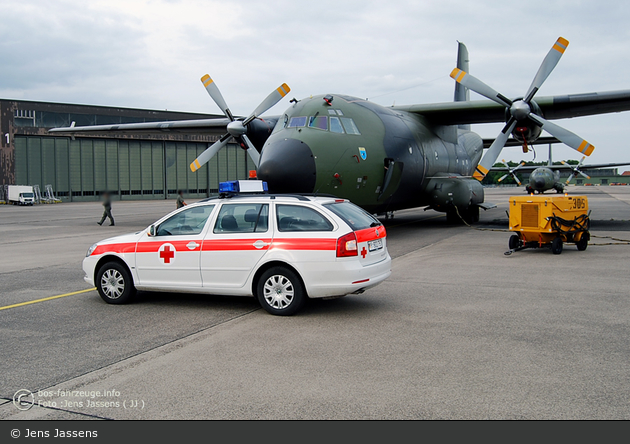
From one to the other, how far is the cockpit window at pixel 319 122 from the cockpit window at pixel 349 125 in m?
0.63

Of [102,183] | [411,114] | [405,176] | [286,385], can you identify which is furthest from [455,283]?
[102,183]

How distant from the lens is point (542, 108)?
19500 mm

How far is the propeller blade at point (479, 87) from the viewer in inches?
729

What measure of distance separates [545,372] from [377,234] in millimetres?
3199

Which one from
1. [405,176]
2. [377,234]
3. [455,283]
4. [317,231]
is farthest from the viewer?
[405,176]

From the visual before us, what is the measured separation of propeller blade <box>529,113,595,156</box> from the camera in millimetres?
17125

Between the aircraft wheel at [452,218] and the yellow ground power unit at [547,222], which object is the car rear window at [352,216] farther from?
the aircraft wheel at [452,218]

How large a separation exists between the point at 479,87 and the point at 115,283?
15.0 m

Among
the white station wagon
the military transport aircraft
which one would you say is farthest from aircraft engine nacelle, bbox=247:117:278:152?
the white station wagon

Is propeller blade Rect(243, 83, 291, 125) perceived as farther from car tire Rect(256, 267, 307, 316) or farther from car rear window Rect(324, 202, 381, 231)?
car tire Rect(256, 267, 307, 316)

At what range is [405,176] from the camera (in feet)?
59.5

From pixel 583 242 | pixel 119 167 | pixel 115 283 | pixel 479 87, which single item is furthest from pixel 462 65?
pixel 119 167

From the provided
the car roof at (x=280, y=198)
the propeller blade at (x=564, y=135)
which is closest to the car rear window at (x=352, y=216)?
the car roof at (x=280, y=198)
